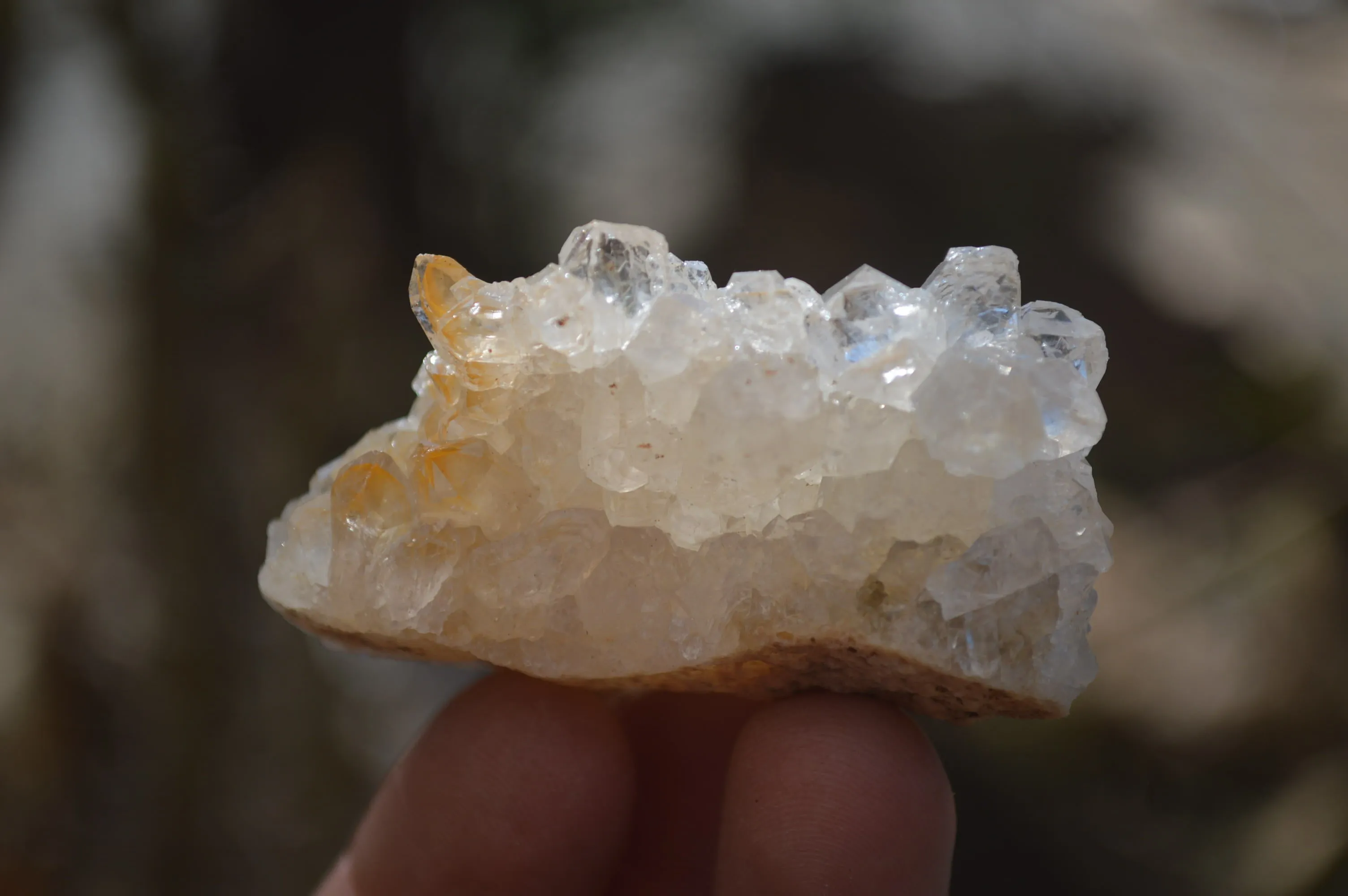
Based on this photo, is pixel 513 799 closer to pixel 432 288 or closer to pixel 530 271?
pixel 432 288

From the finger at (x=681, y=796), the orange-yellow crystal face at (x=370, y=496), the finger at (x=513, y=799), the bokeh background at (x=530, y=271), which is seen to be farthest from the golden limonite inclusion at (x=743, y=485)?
the bokeh background at (x=530, y=271)

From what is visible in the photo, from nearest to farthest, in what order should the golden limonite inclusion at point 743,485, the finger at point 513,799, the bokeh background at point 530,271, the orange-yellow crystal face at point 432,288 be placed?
the golden limonite inclusion at point 743,485 < the orange-yellow crystal face at point 432,288 < the finger at point 513,799 < the bokeh background at point 530,271

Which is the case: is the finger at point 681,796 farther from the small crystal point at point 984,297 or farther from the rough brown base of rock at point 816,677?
the small crystal point at point 984,297

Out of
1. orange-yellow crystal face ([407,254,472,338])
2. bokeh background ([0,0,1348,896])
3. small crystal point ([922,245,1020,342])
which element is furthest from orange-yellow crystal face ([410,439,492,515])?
bokeh background ([0,0,1348,896])

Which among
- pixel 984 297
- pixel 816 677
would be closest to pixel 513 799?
pixel 816 677

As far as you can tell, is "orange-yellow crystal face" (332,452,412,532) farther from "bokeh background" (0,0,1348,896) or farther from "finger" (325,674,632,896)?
"bokeh background" (0,0,1348,896)
